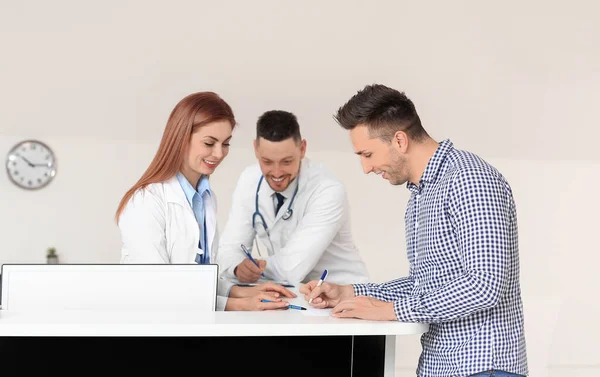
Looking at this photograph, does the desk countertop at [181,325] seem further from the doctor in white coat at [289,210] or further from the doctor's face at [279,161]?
the doctor's face at [279,161]

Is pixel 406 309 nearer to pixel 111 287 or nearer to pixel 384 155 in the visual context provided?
pixel 384 155

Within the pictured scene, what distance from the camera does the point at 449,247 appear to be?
6.31 feet

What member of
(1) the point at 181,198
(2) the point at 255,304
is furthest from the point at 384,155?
(1) the point at 181,198

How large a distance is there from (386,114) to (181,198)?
86 centimetres

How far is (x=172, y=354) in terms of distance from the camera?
208cm

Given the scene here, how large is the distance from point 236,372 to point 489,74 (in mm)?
4014

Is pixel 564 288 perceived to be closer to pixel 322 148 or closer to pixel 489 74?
pixel 489 74

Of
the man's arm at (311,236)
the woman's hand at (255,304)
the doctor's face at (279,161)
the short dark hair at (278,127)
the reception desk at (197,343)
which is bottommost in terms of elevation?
the reception desk at (197,343)

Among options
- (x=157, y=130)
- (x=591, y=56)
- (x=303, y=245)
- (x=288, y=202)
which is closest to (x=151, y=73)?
(x=157, y=130)

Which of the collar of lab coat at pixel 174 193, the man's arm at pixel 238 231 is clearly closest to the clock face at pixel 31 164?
the man's arm at pixel 238 231

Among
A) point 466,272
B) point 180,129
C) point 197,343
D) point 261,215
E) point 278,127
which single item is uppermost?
point 278,127

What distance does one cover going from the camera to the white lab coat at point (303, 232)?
11.0ft

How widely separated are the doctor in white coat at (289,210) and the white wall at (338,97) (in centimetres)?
175

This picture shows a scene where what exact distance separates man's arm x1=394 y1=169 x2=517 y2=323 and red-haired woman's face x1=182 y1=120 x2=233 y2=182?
40.4 inches
